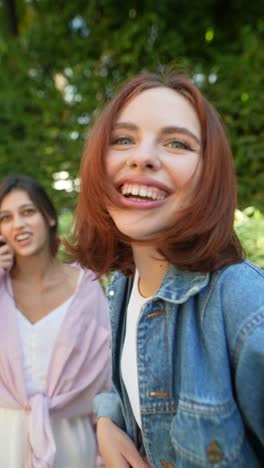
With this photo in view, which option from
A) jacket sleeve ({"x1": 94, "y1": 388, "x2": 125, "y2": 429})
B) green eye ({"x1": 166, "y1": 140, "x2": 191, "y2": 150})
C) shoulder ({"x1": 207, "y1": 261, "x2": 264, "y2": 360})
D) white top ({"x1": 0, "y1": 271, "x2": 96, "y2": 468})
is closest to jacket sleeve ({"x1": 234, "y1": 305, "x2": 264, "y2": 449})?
shoulder ({"x1": 207, "y1": 261, "x2": 264, "y2": 360})

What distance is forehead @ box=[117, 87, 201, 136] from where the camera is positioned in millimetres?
1096

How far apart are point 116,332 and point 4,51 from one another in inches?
208

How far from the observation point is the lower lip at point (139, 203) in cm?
108

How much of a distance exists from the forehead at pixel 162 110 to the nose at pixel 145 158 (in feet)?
0.21

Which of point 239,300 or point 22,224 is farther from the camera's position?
point 22,224

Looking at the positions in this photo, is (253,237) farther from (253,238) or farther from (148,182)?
(148,182)

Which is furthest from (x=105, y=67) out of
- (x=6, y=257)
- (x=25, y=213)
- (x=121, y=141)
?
(x=121, y=141)

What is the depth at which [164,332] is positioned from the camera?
108 centimetres

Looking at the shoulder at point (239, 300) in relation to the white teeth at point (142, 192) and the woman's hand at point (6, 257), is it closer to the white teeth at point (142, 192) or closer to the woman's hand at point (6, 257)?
the white teeth at point (142, 192)

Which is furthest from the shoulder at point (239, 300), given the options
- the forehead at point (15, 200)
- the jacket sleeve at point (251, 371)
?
the forehead at point (15, 200)

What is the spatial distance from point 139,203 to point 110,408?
723 mm

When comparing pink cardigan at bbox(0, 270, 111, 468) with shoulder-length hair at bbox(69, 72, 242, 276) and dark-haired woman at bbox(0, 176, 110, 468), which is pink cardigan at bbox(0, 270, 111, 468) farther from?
shoulder-length hair at bbox(69, 72, 242, 276)

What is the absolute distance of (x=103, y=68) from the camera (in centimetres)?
532

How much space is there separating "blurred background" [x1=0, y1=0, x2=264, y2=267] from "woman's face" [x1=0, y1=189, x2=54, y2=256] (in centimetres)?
216
